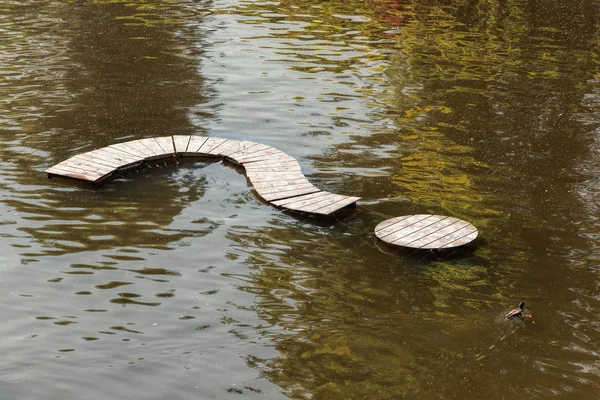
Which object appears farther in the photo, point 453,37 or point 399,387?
point 453,37

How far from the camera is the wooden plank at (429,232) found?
10242mm

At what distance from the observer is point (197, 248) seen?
10.5 metres

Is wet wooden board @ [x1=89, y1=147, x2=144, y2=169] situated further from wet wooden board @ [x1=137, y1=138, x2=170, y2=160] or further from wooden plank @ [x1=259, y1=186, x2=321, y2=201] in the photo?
wooden plank @ [x1=259, y1=186, x2=321, y2=201]

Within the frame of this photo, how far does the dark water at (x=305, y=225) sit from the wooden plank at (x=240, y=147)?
1.53 feet

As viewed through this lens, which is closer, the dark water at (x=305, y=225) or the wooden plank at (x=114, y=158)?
the dark water at (x=305, y=225)

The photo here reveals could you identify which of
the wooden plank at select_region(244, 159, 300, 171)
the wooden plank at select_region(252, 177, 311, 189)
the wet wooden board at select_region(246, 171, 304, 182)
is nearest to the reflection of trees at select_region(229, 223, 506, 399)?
the wooden plank at select_region(252, 177, 311, 189)

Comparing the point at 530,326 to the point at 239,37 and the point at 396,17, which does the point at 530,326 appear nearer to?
the point at 239,37

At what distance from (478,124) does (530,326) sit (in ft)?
22.6

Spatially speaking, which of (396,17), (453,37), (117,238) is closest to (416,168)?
(117,238)

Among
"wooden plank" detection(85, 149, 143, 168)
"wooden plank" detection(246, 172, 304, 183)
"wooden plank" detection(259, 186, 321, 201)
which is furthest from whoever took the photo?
"wooden plank" detection(85, 149, 143, 168)

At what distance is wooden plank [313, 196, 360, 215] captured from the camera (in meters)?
11.1

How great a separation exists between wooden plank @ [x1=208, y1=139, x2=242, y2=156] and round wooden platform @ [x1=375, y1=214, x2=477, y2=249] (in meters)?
3.90

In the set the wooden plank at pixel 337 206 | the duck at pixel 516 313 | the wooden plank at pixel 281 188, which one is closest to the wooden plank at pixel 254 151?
the wooden plank at pixel 281 188

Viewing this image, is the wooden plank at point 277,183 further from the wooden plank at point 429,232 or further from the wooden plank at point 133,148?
the wooden plank at point 429,232
